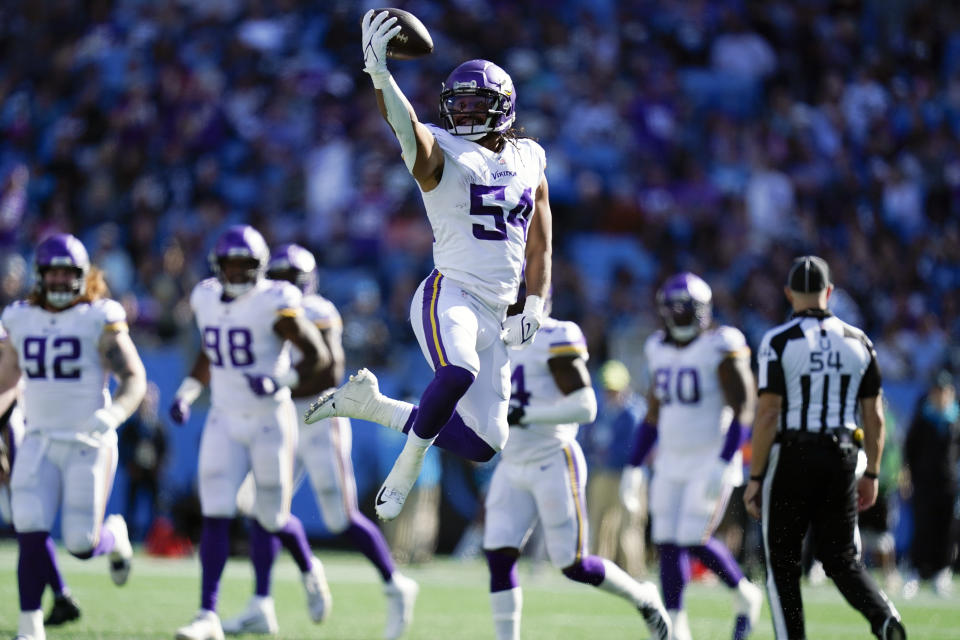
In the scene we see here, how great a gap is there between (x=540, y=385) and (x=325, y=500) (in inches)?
86.6

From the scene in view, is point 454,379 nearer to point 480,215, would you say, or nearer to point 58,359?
point 480,215

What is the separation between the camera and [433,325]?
5.39 m

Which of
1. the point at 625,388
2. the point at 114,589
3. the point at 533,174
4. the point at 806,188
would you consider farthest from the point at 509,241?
the point at 806,188

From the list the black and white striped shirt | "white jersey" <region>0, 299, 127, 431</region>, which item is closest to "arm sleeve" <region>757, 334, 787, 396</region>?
the black and white striped shirt

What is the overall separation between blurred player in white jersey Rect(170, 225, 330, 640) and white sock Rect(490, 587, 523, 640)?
1.72 metres

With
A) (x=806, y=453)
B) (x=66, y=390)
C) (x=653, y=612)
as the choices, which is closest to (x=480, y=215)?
(x=806, y=453)

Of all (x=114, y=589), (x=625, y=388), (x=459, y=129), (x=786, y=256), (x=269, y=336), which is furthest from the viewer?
(x=786, y=256)

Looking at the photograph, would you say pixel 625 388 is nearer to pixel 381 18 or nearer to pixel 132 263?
pixel 132 263

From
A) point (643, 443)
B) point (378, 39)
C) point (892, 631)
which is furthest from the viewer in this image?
point (643, 443)

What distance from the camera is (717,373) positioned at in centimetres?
796

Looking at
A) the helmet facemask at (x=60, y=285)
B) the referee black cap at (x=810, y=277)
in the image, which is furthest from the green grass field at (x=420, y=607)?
the referee black cap at (x=810, y=277)

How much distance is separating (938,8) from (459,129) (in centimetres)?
1448

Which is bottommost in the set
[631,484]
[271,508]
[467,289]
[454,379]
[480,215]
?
[271,508]

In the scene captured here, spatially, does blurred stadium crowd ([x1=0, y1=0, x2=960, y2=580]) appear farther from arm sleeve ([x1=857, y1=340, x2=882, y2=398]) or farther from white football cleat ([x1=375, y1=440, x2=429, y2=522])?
white football cleat ([x1=375, y1=440, x2=429, y2=522])
